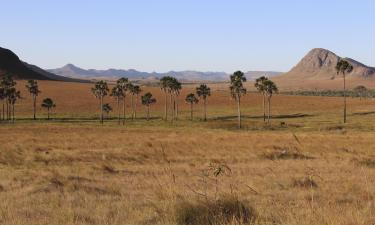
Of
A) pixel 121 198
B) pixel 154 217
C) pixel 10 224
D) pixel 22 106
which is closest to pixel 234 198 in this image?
pixel 154 217

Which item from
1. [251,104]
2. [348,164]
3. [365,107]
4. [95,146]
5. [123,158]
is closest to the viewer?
[348,164]

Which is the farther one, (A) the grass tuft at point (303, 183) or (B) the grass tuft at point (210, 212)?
(A) the grass tuft at point (303, 183)

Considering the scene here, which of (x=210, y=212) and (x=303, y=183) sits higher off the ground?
(x=210, y=212)

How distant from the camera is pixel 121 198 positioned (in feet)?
43.7

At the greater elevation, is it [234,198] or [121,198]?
[234,198]

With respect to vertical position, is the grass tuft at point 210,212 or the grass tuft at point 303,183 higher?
the grass tuft at point 210,212

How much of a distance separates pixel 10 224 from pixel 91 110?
6957 inches

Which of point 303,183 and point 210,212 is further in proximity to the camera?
point 303,183

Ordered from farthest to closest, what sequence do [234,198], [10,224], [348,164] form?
[348,164] → [234,198] → [10,224]

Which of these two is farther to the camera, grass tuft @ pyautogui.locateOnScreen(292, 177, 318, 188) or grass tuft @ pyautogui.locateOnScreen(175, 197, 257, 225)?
grass tuft @ pyautogui.locateOnScreen(292, 177, 318, 188)

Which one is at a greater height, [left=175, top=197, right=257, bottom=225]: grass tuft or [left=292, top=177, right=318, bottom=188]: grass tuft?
[left=175, top=197, right=257, bottom=225]: grass tuft

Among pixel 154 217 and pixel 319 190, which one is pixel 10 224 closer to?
pixel 154 217

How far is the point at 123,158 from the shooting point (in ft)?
106

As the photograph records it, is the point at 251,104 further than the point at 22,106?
Yes
